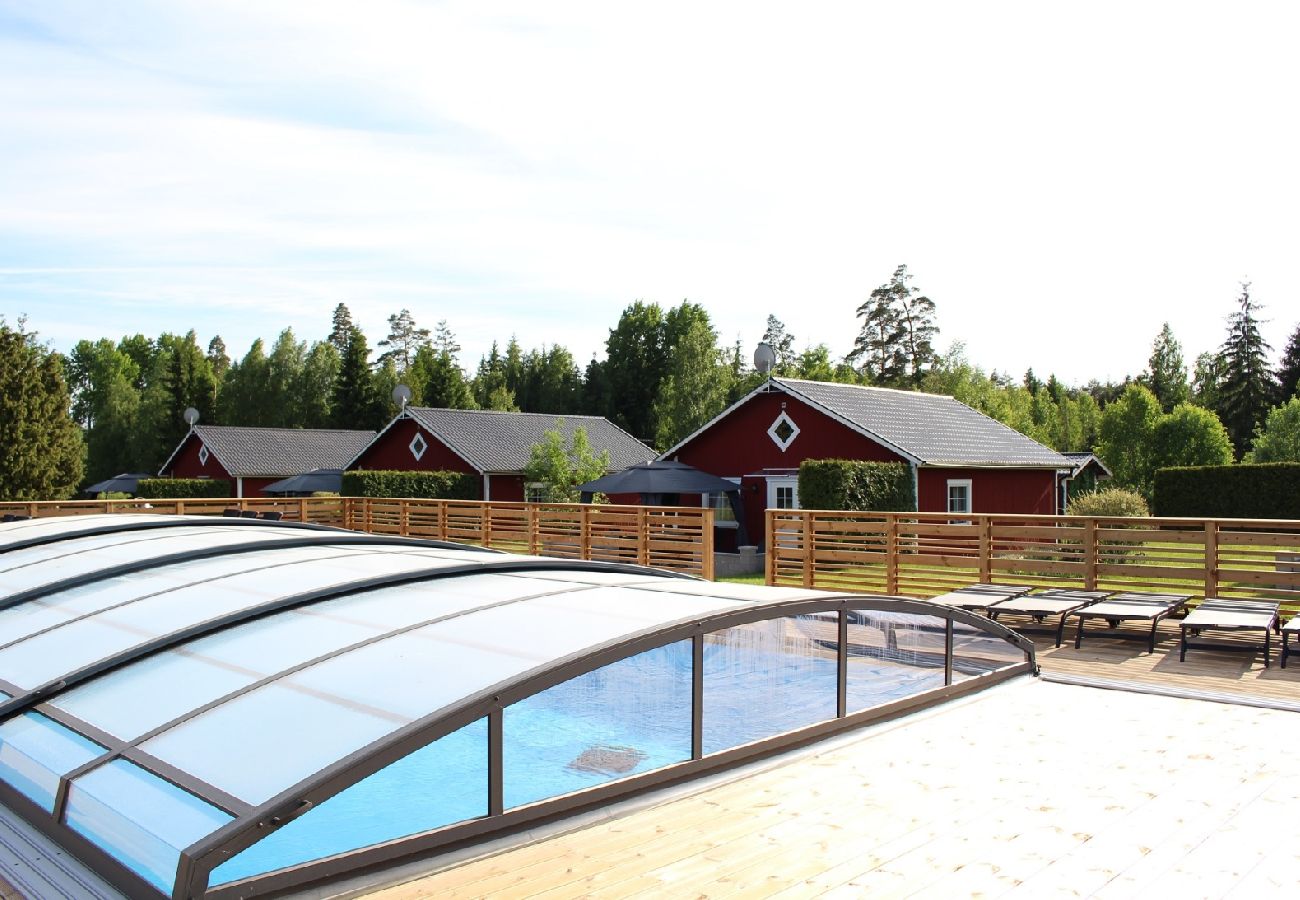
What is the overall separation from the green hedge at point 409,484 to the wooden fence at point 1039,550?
49.6 ft

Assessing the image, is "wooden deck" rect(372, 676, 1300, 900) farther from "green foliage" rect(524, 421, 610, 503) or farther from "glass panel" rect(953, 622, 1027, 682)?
"green foliage" rect(524, 421, 610, 503)

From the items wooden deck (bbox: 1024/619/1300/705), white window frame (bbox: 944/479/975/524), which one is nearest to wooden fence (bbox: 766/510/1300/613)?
wooden deck (bbox: 1024/619/1300/705)

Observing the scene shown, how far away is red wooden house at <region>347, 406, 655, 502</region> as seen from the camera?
1216 inches

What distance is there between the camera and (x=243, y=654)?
514 cm

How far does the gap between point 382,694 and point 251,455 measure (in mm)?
37899

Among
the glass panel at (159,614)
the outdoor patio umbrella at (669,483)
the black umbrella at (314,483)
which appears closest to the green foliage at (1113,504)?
the outdoor patio umbrella at (669,483)

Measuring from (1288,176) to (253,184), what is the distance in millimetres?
17420

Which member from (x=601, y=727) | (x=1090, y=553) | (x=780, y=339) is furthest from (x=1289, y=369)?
(x=601, y=727)

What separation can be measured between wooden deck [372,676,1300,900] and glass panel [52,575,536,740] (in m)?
1.48

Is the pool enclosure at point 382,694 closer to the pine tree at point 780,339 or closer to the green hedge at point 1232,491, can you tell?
the green hedge at point 1232,491

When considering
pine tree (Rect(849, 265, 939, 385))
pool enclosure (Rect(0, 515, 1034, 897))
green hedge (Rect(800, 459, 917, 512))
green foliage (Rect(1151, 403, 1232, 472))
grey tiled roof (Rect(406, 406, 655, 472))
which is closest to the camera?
pool enclosure (Rect(0, 515, 1034, 897))

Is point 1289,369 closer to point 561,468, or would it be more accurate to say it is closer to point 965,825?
point 561,468

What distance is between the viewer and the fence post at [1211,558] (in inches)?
423

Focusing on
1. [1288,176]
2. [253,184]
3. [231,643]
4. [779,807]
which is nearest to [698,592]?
[779,807]
